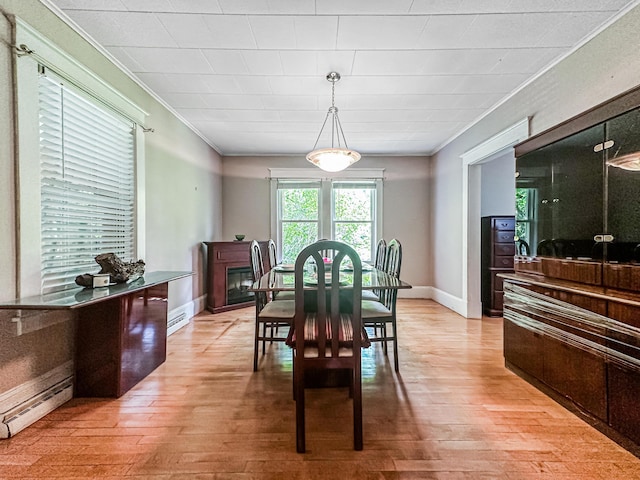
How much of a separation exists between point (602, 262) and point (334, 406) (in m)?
1.79

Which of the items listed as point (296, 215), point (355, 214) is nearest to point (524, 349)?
point (355, 214)

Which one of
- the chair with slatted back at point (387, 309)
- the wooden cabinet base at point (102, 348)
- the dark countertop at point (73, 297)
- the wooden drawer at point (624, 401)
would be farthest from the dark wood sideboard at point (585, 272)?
the wooden cabinet base at point (102, 348)

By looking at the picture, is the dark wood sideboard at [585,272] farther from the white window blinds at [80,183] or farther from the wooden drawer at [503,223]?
the white window blinds at [80,183]

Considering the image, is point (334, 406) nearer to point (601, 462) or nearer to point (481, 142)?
point (601, 462)

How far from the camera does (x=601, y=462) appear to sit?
1.52 m

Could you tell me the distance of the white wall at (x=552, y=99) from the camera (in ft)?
6.58

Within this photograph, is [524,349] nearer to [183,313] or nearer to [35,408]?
[35,408]

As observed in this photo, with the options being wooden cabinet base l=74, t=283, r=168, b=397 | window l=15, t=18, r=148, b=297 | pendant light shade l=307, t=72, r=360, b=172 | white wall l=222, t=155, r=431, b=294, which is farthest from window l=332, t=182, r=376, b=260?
wooden cabinet base l=74, t=283, r=168, b=397

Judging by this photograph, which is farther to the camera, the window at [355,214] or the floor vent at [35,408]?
the window at [355,214]

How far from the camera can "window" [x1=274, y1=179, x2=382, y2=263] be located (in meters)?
5.53

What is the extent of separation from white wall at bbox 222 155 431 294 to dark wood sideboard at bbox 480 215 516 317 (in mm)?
1233

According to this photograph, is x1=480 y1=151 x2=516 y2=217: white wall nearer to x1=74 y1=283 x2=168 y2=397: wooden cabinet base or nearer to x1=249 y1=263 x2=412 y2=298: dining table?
x1=249 y1=263 x2=412 y2=298: dining table

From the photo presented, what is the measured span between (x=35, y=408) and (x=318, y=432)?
65.5 inches

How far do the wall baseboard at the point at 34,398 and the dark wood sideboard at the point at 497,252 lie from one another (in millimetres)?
4572
